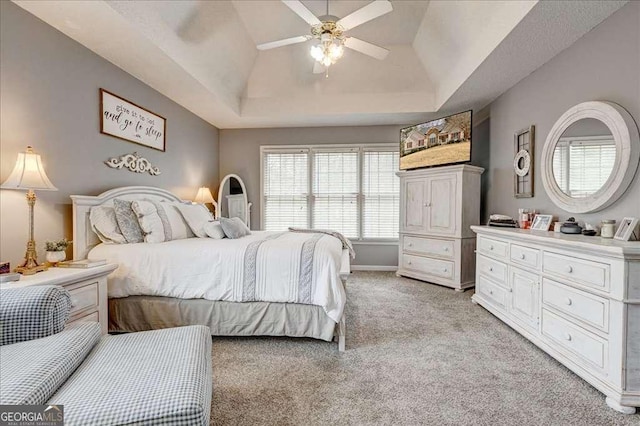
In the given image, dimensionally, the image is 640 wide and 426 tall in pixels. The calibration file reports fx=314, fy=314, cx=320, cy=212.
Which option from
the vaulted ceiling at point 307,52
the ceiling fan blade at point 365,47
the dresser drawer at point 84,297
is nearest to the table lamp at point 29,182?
the dresser drawer at point 84,297

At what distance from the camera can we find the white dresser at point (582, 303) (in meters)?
1.74

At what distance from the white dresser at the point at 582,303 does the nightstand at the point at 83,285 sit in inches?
127

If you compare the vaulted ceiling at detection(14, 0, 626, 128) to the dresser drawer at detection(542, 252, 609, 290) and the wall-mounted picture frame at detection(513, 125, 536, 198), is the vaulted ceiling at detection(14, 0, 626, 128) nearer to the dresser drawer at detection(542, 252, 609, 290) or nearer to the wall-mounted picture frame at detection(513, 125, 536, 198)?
the wall-mounted picture frame at detection(513, 125, 536, 198)

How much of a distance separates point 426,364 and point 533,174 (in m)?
2.43

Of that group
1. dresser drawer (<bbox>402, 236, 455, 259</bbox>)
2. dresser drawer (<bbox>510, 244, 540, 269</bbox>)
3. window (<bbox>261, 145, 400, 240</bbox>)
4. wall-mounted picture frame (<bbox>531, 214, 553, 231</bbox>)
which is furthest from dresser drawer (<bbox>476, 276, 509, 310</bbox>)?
window (<bbox>261, 145, 400, 240</bbox>)

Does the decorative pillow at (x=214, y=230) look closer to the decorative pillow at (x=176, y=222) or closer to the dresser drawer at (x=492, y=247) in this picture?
the decorative pillow at (x=176, y=222)

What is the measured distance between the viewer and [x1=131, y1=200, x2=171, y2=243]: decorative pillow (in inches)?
114

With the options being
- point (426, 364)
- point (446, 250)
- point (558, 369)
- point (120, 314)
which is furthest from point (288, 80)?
point (558, 369)

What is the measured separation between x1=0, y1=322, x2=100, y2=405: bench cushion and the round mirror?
347 centimetres

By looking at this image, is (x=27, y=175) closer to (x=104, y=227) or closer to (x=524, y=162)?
(x=104, y=227)

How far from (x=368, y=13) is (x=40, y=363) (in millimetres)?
2919

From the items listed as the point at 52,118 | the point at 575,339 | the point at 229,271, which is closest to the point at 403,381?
the point at 575,339

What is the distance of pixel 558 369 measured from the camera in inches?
85.6

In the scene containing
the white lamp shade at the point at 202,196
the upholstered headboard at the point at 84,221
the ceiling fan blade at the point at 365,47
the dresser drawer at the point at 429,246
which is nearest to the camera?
the upholstered headboard at the point at 84,221
